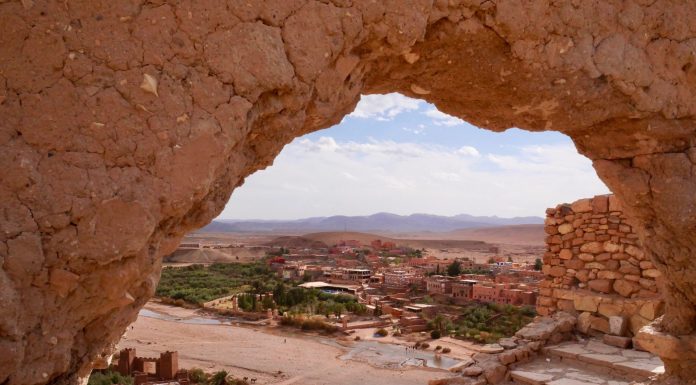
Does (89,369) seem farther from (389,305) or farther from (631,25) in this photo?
(389,305)

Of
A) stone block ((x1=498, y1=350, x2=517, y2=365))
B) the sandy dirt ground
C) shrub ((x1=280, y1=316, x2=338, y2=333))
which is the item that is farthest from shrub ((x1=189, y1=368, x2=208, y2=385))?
stone block ((x1=498, y1=350, x2=517, y2=365))

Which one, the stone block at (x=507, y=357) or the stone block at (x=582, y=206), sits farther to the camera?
the stone block at (x=582, y=206)

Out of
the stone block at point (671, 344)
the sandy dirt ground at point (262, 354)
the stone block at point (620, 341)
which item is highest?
the stone block at point (671, 344)

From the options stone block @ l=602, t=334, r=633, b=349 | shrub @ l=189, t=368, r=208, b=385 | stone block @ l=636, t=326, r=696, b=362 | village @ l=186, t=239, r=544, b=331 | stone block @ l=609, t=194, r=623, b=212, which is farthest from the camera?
village @ l=186, t=239, r=544, b=331

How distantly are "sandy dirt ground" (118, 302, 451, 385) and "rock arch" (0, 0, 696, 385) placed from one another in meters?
10.9

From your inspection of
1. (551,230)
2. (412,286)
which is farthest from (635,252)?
(412,286)

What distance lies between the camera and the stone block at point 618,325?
6637 mm

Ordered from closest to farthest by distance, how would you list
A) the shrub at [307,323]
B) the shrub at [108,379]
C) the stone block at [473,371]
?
the stone block at [473,371] < the shrub at [108,379] < the shrub at [307,323]

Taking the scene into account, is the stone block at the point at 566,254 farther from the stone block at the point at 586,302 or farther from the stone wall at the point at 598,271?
the stone block at the point at 586,302

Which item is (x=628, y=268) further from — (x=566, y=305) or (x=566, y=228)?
(x=566, y=228)

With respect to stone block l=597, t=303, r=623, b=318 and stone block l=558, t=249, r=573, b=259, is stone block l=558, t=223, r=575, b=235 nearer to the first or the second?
stone block l=558, t=249, r=573, b=259

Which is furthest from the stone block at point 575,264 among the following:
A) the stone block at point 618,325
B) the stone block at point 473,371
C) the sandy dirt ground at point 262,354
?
the sandy dirt ground at point 262,354

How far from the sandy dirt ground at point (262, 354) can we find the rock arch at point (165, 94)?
1088 cm

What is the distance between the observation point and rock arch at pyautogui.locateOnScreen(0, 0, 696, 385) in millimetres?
1827
